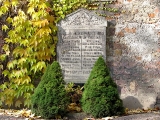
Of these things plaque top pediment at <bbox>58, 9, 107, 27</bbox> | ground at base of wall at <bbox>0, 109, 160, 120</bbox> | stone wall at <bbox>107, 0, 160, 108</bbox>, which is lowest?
ground at base of wall at <bbox>0, 109, 160, 120</bbox>

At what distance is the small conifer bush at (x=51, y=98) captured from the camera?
6129mm

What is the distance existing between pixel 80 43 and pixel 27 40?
3.85 ft

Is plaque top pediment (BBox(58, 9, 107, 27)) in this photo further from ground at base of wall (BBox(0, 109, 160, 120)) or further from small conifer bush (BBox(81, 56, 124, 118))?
ground at base of wall (BBox(0, 109, 160, 120))

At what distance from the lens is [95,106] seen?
6.10m

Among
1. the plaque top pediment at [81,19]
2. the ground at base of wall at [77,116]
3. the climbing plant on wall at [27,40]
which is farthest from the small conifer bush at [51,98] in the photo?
the plaque top pediment at [81,19]

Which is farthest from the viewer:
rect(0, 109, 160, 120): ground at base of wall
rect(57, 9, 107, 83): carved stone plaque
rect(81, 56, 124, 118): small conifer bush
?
rect(57, 9, 107, 83): carved stone plaque

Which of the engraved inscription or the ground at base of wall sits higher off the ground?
the engraved inscription

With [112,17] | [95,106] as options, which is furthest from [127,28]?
[95,106]

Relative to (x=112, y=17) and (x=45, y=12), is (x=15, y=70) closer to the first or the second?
(x=45, y=12)

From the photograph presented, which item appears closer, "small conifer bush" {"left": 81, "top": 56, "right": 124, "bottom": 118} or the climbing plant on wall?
"small conifer bush" {"left": 81, "top": 56, "right": 124, "bottom": 118}

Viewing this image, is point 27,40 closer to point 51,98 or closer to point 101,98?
point 51,98

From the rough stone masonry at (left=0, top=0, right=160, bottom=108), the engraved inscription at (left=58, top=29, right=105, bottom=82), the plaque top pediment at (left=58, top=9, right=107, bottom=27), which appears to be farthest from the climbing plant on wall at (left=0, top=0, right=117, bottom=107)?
the rough stone masonry at (left=0, top=0, right=160, bottom=108)

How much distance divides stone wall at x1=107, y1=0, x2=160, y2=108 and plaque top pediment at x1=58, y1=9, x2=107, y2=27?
14.8 inches

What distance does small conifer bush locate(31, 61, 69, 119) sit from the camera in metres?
6.13
